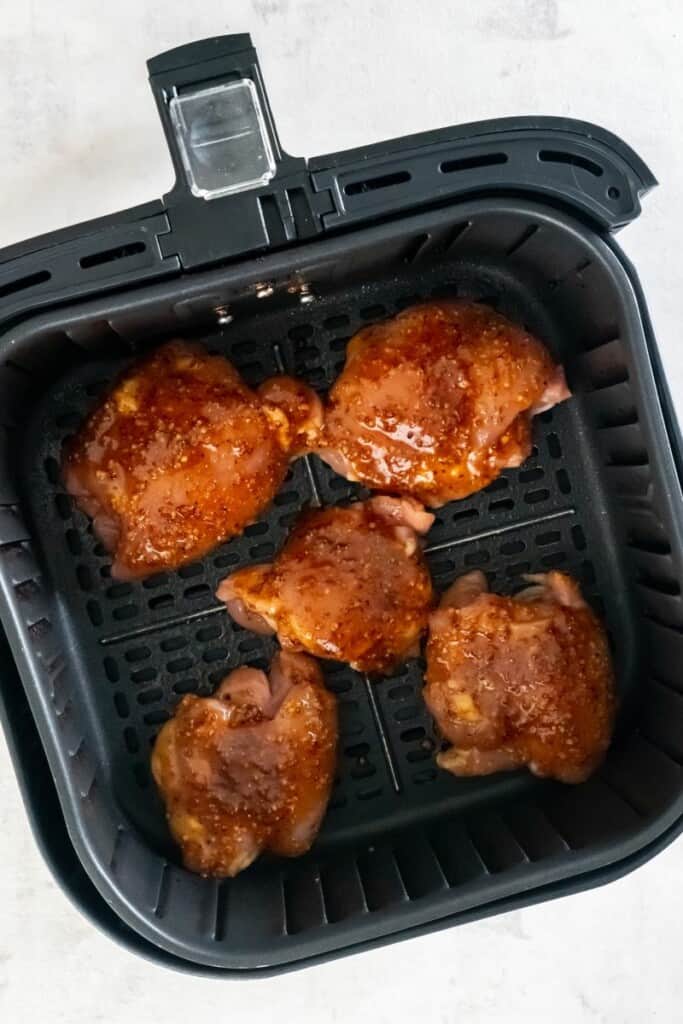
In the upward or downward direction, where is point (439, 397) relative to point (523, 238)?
downward

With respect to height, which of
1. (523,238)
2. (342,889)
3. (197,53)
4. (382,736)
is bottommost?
(342,889)

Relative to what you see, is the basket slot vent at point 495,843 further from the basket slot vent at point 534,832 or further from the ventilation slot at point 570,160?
the ventilation slot at point 570,160

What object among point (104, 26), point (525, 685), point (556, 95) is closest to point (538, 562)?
point (525, 685)

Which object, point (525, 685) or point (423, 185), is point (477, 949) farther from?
point (423, 185)

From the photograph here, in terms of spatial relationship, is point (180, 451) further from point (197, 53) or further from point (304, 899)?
point (304, 899)

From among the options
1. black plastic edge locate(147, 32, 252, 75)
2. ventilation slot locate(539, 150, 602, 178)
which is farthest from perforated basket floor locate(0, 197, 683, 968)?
black plastic edge locate(147, 32, 252, 75)

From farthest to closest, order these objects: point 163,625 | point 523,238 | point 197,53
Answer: point 163,625 < point 523,238 < point 197,53

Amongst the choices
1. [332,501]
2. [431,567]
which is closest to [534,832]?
[431,567]
